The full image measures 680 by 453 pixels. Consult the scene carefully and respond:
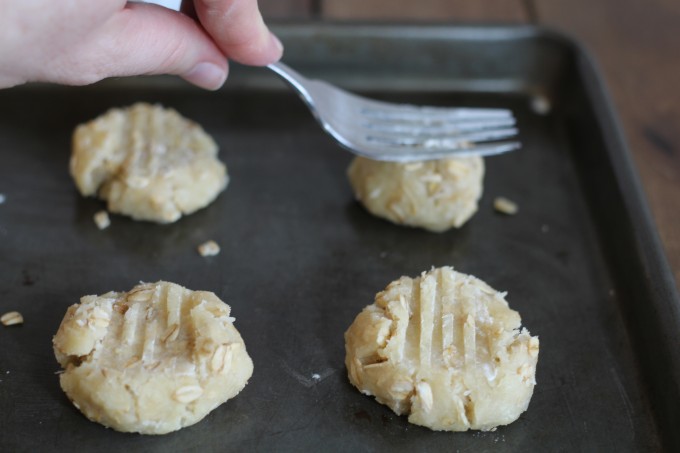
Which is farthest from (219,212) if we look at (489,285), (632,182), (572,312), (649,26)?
(649,26)

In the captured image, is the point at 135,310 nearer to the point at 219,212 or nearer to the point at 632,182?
the point at 219,212

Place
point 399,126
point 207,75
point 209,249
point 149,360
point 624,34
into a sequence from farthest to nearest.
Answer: point 624,34, point 399,126, point 209,249, point 207,75, point 149,360

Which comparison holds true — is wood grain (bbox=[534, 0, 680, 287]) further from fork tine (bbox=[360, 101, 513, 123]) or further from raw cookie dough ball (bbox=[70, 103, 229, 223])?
raw cookie dough ball (bbox=[70, 103, 229, 223])

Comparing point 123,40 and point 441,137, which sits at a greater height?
point 123,40

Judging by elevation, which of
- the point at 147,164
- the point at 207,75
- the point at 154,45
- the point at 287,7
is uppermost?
the point at 154,45

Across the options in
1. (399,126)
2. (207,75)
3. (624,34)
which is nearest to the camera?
(207,75)

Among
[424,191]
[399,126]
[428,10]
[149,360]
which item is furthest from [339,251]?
[428,10]

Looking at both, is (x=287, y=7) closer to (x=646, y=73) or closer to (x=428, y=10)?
(x=428, y=10)

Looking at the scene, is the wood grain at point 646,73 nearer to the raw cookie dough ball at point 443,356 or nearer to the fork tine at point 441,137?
the fork tine at point 441,137
